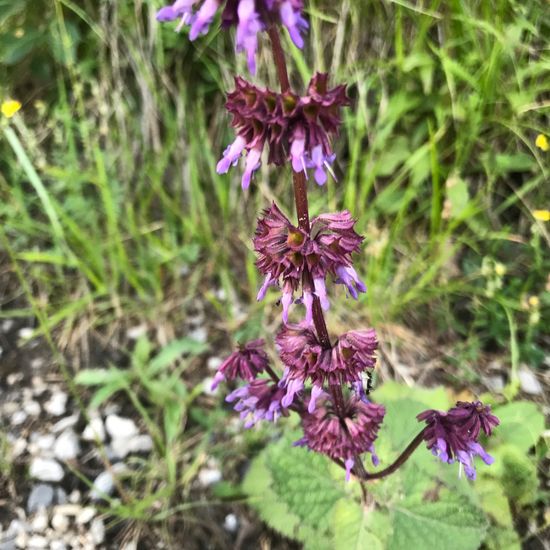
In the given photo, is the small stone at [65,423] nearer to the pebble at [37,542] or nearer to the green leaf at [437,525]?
the pebble at [37,542]

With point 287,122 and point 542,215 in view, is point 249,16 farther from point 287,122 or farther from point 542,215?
point 542,215

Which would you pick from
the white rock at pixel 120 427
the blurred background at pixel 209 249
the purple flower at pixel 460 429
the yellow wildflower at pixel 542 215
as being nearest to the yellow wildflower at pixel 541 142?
the blurred background at pixel 209 249

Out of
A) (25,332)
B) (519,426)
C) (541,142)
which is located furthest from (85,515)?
(541,142)

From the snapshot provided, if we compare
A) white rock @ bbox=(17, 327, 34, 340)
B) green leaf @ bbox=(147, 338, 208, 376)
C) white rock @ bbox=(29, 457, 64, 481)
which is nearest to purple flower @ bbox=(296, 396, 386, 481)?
green leaf @ bbox=(147, 338, 208, 376)

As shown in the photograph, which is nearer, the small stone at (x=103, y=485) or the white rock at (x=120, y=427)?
the small stone at (x=103, y=485)

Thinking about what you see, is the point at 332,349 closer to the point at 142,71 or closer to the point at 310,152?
the point at 310,152

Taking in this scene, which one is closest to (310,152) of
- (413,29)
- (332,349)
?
(332,349)
